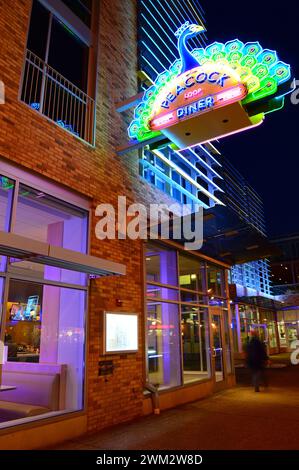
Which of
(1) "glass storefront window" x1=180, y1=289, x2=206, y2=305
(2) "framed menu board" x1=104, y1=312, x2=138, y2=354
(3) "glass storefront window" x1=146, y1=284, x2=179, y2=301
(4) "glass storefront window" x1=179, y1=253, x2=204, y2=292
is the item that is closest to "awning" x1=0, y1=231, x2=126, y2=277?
(2) "framed menu board" x1=104, y1=312, x2=138, y2=354

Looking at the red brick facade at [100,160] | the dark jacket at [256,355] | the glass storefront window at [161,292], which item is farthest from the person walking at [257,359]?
the red brick facade at [100,160]

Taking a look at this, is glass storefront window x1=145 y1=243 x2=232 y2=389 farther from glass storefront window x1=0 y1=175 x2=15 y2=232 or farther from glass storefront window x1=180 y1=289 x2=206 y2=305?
glass storefront window x1=0 y1=175 x2=15 y2=232

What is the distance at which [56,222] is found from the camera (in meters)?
7.59

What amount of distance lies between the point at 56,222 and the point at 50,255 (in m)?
2.40

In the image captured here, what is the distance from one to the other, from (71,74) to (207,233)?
16.5 ft

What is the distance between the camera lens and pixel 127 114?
30.9 ft

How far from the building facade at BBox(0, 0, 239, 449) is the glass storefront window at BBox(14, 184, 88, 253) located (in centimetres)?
3

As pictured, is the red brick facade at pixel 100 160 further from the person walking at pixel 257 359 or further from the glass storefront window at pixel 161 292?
the person walking at pixel 257 359

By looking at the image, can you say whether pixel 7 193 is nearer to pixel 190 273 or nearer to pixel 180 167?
pixel 190 273

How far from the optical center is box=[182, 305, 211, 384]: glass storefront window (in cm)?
1033

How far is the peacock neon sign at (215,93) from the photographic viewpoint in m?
6.84
